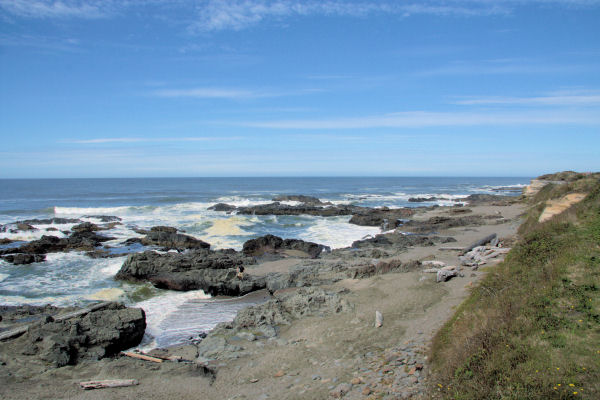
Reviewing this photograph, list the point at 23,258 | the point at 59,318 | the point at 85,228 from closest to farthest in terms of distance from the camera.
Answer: the point at 59,318 < the point at 23,258 < the point at 85,228

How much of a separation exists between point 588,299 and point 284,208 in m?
42.2

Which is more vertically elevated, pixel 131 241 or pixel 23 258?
pixel 23 258

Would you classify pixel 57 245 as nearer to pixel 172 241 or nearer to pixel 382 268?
pixel 172 241

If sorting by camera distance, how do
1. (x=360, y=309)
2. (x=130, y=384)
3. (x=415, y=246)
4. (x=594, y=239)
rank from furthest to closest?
1. (x=415, y=246)
2. (x=360, y=309)
3. (x=594, y=239)
4. (x=130, y=384)

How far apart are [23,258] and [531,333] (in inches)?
919

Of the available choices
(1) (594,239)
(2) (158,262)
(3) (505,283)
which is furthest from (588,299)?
(2) (158,262)

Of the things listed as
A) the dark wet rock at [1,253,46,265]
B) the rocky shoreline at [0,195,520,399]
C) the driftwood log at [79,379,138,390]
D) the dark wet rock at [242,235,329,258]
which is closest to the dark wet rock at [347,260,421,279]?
the rocky shoreline at [0,195,520,399]

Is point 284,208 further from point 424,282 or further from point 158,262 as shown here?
point 424,282

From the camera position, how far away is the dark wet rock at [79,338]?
894cm

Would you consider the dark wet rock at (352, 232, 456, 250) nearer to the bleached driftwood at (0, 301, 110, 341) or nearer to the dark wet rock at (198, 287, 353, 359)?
the dark wet rock at (198, 287, 353, 359)

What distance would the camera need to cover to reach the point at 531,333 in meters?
6.21

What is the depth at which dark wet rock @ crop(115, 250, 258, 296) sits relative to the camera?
50.9 ft

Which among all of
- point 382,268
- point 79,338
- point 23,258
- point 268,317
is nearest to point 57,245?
point 23,258

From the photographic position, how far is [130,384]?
7.82 m
